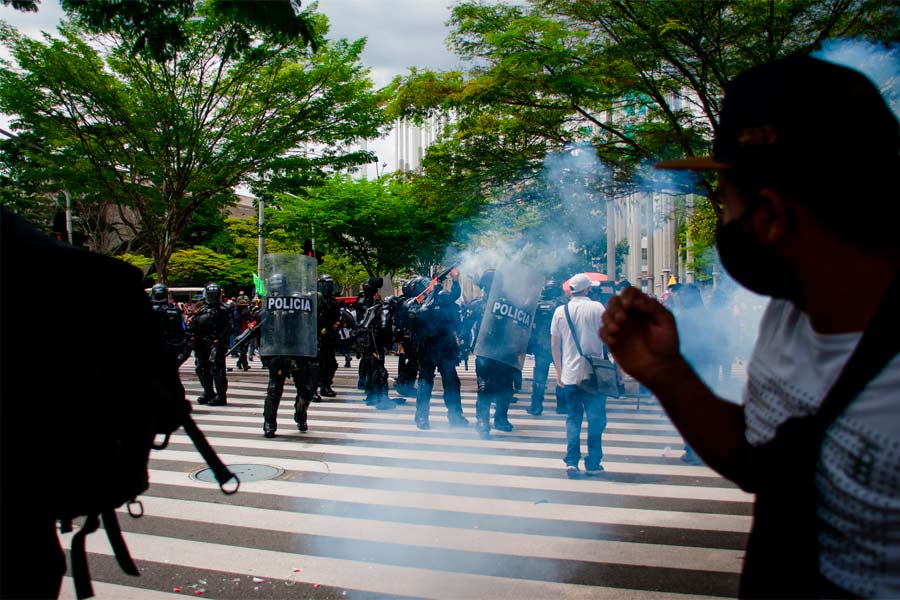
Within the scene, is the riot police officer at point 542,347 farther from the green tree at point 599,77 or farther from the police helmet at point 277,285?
the police helmet at point 277,285

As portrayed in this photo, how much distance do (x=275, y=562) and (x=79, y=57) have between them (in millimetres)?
12844

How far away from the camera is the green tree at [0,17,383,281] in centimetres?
1326

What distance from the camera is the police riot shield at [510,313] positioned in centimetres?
770

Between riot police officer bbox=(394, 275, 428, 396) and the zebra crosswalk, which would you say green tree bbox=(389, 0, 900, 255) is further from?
the zebra crosswalk

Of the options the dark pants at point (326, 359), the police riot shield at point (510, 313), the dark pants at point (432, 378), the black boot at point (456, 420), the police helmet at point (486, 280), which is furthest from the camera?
the dark pants at point (326, 359)

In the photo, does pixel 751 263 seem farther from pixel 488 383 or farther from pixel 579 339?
pixel 488 383

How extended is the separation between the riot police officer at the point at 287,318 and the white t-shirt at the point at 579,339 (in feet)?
10.0

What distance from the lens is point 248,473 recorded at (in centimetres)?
646

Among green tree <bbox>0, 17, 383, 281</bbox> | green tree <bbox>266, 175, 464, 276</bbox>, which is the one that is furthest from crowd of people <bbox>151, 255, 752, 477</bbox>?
green tree <bbox>266, 175, 464, 276</bbox>

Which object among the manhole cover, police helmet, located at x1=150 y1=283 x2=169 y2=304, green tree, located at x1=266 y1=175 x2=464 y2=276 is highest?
green tree, located at x1=266 y1=175 x2=464 y2=276

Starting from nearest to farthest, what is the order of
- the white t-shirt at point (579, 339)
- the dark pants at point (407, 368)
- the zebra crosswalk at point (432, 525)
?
1. the zebra crosswalk at point (432, 525)
2. the white t-shirt at point (579, 339)
3. the dark pants at point (407, 368)

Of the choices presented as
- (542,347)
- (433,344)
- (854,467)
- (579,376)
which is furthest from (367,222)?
(854,467)

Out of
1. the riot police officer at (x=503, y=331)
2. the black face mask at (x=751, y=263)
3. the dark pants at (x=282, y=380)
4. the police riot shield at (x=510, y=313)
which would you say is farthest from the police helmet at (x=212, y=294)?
the black face mask at (x=751, y=263)

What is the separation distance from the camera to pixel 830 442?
1.12 metres
